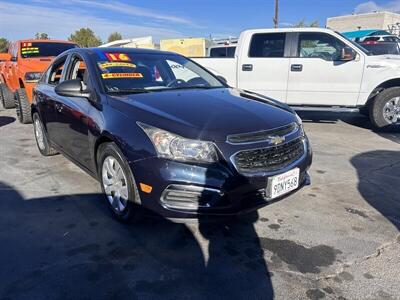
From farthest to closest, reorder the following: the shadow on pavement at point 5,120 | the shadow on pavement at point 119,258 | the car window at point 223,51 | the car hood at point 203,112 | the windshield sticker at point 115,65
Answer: the car window at point 223,51 → the shadow on pavement at point 5,120 → the windshield sticker at point 115,65 → the car hood at point 203,112 → the shadow on pavement at point 119,258

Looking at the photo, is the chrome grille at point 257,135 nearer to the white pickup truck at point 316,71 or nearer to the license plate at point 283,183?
the license plate at point 283,183

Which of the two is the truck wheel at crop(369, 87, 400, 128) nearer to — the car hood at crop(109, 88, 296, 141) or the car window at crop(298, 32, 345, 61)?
the car window at crop(298, 32, 345, 61)

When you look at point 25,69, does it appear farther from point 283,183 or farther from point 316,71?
point 283,183

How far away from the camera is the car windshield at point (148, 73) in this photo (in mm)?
3691

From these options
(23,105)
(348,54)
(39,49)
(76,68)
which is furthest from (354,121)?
(39,49)

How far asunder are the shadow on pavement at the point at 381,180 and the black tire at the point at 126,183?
7.30ft

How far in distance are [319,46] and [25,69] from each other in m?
6.37

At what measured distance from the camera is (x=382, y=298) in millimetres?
2393

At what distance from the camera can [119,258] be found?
2.84 meters

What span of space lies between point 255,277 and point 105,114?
1859mm

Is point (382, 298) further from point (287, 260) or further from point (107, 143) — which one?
point (107, 143)

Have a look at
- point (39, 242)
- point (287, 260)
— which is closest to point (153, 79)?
point (39, 242)

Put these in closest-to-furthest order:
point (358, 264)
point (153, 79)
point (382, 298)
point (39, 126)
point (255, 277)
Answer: point (382, 298) → point (255, 277) → point (358, 264) → point (153, 79) → point (39, 126)

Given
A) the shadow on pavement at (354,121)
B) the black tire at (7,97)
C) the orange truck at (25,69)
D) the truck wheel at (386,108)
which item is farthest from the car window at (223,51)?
the black tire at (7,97)
